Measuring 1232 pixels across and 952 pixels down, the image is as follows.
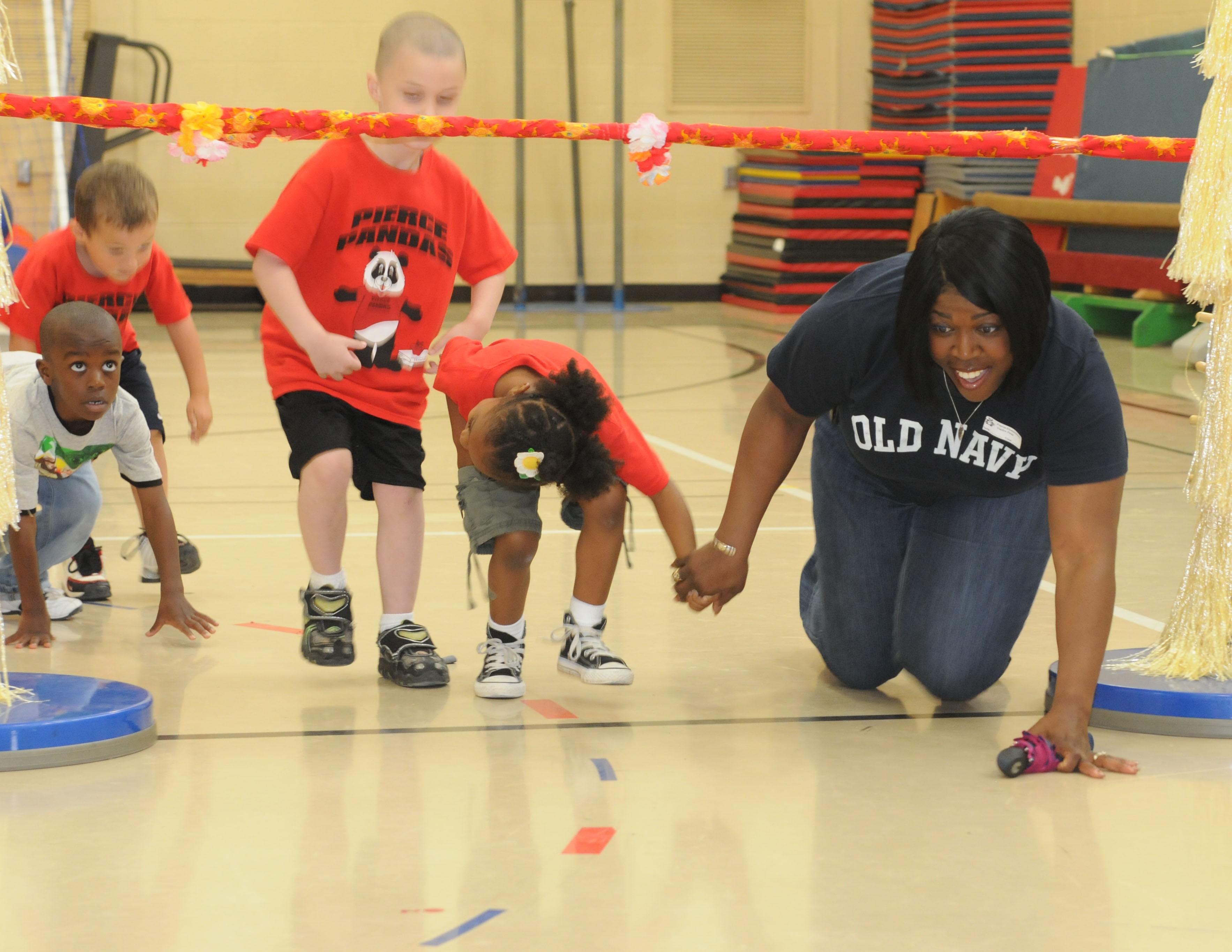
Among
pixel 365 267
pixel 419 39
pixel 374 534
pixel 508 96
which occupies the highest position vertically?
pixel 508 96

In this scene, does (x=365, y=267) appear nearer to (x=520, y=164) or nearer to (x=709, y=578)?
(x=709, y=578)

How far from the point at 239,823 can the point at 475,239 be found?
4.39 ft

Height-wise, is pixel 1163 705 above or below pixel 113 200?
below

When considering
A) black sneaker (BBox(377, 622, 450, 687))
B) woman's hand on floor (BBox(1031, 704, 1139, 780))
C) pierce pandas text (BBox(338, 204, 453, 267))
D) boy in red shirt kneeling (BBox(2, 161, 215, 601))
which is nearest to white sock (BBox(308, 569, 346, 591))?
black sneaker (BBox(377, 622, 450, 687))

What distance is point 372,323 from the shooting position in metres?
2.56

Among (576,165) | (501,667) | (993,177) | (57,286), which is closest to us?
(501,667)

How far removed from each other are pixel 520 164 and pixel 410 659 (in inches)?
286

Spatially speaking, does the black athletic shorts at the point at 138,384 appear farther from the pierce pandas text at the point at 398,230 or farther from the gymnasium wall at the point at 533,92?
the gymnasium wall at the point at 533,92

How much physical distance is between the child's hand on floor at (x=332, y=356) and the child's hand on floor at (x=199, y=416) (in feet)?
2.45

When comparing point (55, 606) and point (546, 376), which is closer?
point (546, 376)

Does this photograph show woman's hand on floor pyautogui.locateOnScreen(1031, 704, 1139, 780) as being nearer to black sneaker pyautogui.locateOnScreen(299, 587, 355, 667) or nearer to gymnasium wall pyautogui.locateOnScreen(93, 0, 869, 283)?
black sneaker pyautogui.locateOnScreen(299, 587, 355, 667)

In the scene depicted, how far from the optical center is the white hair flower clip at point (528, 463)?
86.7 inches

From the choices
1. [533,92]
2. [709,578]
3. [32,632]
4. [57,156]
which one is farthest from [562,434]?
[533,92]

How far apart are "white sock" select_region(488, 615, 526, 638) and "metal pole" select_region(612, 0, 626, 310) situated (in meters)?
7.14
